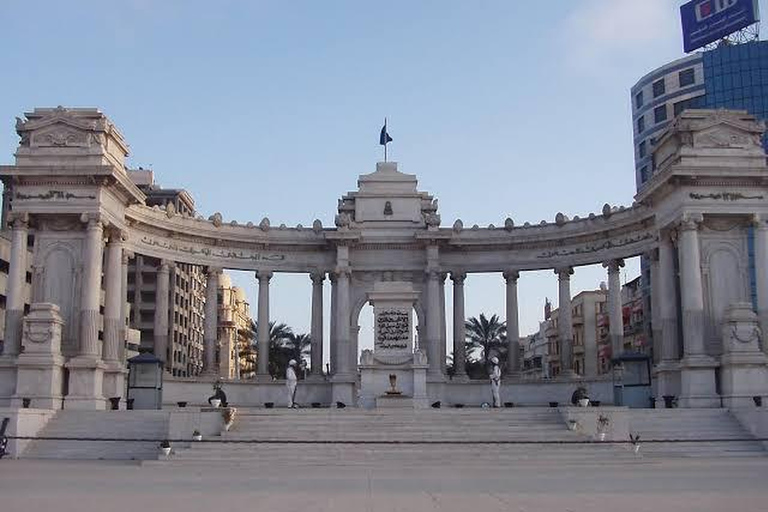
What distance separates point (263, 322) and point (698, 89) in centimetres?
7588

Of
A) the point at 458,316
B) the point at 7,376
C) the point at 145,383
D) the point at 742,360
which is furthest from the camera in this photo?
the point at 458,316

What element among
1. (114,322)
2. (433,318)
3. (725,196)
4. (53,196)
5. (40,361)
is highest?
(53,196)

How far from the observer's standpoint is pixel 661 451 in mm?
35281

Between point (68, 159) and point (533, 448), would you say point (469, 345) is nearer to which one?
point (68, 159)

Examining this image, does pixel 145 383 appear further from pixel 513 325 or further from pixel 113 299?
pixel 513 325

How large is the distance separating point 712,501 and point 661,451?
16952 millimetres

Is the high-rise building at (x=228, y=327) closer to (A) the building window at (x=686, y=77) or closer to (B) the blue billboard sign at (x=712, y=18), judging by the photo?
(A) the building window at (x=686, y=77)

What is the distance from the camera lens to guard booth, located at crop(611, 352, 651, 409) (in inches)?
1874

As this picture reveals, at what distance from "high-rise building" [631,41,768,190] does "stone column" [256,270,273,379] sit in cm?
4668

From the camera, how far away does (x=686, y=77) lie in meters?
116

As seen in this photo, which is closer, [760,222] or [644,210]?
[760,222]

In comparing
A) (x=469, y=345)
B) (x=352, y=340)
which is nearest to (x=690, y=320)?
(x=352, y=340)

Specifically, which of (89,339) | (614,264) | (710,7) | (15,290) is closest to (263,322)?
(89,339)

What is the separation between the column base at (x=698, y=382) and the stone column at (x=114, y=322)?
2904cm
